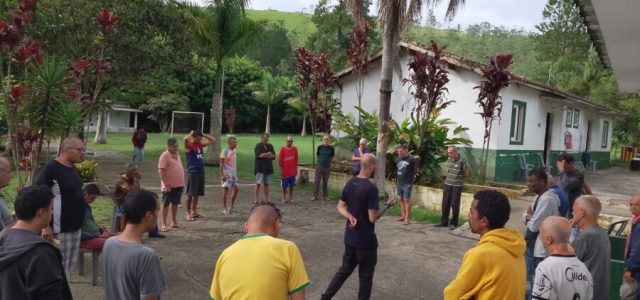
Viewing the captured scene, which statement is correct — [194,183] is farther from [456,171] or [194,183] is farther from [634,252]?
[634,252]

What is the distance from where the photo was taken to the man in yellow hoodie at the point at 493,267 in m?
2.83

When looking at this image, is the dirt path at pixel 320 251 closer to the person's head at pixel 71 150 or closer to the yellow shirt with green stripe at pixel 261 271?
the person's head at pixel 71 150

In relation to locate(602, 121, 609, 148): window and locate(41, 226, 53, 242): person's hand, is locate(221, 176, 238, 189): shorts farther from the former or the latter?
locate(602, 121, 609, 148): window

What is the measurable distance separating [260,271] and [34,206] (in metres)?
1.50

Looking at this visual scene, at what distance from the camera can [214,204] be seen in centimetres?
1184

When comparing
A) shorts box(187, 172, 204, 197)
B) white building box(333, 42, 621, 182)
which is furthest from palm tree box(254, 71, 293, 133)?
shorts box(187, 172, 204, 197)

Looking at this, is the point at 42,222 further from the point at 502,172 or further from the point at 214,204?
the point at 502,172

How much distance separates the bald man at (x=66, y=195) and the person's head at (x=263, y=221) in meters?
2.85

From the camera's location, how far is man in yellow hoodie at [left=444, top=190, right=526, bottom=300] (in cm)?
283

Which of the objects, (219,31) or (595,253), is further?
(219,31)

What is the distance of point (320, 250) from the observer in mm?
8305

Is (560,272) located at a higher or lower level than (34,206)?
lower

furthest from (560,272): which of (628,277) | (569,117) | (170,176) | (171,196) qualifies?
(569,117)

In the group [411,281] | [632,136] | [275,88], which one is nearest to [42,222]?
[411,281]
